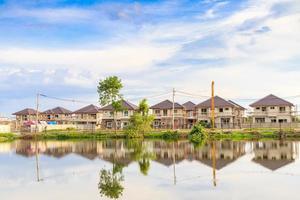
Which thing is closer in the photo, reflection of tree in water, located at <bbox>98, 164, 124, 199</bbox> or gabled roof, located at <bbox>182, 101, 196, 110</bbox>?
reflection of tree in water, located at <bbox>98, 164, 124, 199</bbox>

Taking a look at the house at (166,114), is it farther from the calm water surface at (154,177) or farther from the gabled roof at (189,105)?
the calm water surface at (154,177)

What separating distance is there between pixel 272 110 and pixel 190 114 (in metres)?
19.5

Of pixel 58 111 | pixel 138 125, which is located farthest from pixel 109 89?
pixel 58 111

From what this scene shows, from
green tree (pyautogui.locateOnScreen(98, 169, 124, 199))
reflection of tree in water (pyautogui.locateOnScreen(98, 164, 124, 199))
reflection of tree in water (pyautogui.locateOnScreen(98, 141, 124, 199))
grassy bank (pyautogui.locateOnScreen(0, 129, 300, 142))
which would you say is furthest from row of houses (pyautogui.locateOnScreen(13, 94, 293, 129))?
green tree (pyautogui.locateOnScreen(98, 169, 124, 199))

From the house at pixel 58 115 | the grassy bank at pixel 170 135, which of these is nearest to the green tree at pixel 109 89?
the grassy bank at pixel 170 135

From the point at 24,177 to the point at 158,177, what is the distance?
8515 millimetres

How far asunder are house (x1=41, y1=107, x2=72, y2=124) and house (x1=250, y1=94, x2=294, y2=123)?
162 ft

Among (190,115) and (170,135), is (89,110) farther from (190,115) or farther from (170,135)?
(170,135)

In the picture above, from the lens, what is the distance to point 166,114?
290 feet

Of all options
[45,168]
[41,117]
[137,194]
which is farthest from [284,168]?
[41,117]

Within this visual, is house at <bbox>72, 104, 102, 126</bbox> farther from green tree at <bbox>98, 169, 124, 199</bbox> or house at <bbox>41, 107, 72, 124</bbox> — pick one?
green tree at <bbox>98, 169, 124, 199</bbox>

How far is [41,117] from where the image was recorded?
4387 inches

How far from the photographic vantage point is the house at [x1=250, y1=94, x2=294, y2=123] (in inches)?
3083

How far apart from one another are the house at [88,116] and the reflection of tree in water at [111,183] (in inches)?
2817
